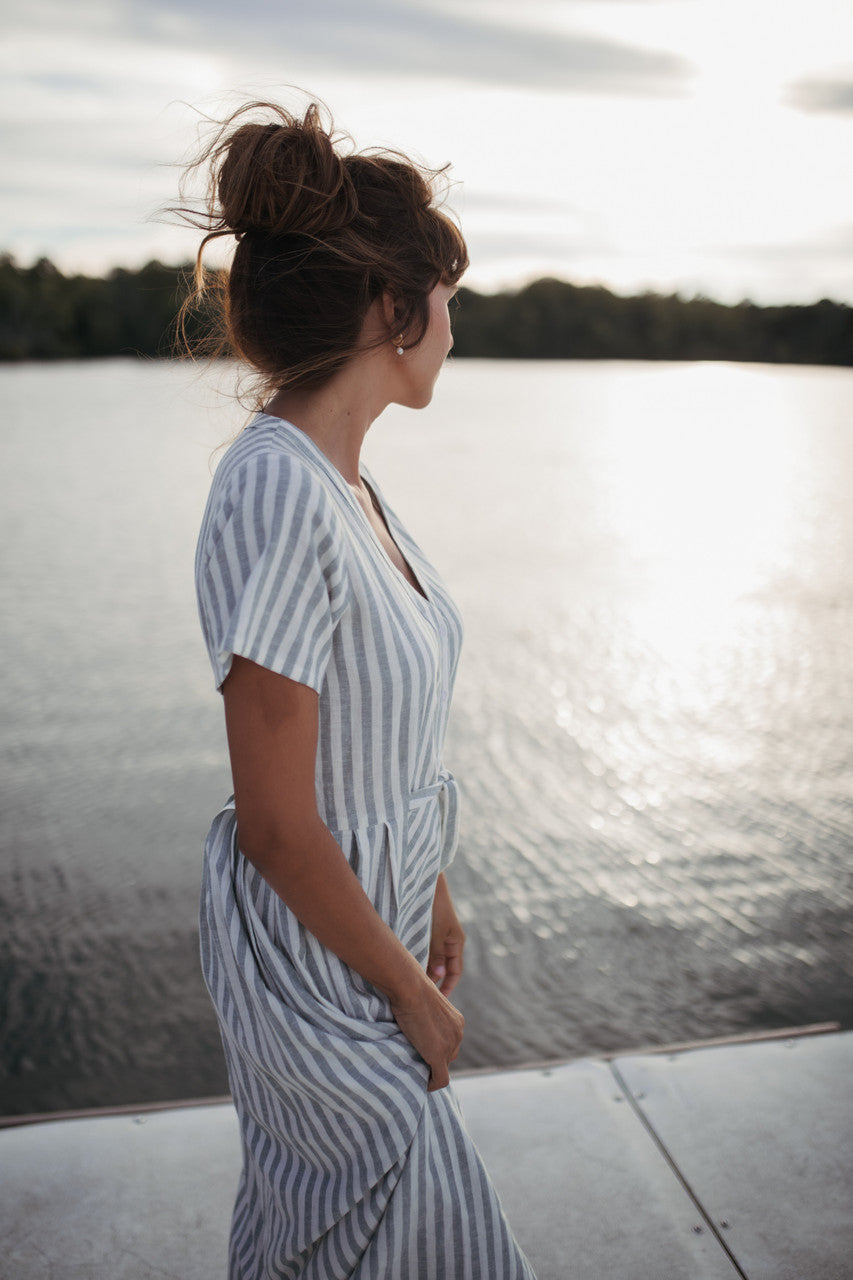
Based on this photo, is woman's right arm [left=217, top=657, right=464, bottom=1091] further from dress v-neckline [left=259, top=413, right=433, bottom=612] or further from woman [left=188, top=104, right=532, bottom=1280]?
dress v-neckline [left=259, top=413, right=433, bottom=612]

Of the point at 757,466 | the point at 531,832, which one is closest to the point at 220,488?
the point at 531,832

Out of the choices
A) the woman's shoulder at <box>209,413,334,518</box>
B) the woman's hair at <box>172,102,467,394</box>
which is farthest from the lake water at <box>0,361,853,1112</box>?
the woman's shoulder at <box>209,413,334,518</box>

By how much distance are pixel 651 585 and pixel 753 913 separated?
13.6ft

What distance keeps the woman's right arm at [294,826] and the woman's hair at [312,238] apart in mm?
377

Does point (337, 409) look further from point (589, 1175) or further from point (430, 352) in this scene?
point (589, 1175)

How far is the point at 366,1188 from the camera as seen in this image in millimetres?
1084

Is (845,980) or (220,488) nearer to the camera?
(220,488)

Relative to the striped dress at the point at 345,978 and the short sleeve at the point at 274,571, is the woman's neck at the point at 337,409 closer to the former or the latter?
the striped dress at the point at 345,978

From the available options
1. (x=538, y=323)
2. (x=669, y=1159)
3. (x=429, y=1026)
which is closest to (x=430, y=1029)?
(x=429, y=1026)

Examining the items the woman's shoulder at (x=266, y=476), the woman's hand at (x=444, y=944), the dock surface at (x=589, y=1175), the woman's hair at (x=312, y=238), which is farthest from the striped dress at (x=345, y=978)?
the dock surface at (x=589, y=1175)

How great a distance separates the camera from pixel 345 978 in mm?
1099

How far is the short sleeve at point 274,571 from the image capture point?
942 mm

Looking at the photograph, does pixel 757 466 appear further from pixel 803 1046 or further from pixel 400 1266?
pixel 400 1266

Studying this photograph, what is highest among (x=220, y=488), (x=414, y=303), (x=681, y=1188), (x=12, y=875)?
(x=414, y=303)
